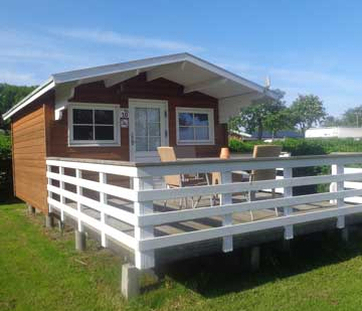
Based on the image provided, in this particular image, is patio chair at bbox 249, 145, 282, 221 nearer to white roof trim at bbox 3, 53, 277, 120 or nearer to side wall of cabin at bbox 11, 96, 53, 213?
white roof trim at bbox 3, 53, 277, 120

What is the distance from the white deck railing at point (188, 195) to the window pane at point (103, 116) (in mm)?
1644

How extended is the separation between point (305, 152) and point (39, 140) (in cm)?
778

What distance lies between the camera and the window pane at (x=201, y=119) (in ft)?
29.4

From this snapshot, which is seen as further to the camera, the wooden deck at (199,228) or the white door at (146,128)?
the white door at (146,128)

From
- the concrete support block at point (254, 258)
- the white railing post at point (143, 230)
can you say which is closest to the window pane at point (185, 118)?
the concrete support block at point (254, 258)

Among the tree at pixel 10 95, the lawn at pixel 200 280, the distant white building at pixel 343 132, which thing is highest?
the tree at pixel 10 95

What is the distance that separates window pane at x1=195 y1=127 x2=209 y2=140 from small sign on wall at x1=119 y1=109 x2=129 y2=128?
1684 mm

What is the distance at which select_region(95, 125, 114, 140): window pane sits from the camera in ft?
25.6

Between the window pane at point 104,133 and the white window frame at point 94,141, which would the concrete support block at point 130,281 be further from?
the window pane at point 104,133

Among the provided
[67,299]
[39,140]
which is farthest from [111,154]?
[67,299]

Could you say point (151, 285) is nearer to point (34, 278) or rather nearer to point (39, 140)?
point (34, 278)

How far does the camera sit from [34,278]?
5184 millimetres

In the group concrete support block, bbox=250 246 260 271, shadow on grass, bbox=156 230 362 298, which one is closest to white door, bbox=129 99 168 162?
shadow on grass, bbox=156 230 362 298

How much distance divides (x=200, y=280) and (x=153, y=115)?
4.30 m
